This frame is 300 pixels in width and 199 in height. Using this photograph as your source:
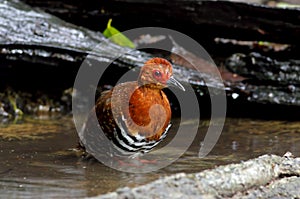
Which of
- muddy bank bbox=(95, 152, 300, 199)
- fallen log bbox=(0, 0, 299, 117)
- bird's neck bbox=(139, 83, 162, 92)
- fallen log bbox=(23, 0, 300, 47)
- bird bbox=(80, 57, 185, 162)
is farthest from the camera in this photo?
fallen log bbox=(23, 0, 300, 47)

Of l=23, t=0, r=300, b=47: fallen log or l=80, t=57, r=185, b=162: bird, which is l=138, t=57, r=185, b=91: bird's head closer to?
Result: l=80, t=57, r=185, b=162: bird

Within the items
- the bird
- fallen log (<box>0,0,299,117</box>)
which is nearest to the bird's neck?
the bird

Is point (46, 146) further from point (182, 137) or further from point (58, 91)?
point (58, 91)

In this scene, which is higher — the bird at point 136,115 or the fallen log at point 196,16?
the fallen log at point 196,16

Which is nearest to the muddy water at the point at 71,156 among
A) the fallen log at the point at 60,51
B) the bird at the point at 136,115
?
the bird at the point at 136,115

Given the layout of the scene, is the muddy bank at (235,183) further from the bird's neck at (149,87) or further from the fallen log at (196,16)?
the fallen log at (196,16)
